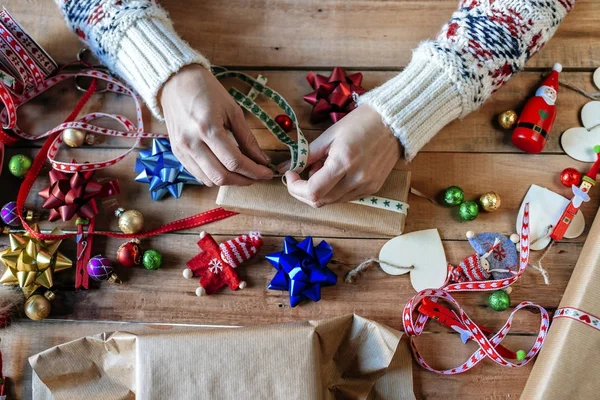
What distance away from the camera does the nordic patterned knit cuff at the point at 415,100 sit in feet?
3.32

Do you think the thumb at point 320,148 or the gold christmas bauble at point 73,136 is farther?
the gold christmas bauble at point 73,136

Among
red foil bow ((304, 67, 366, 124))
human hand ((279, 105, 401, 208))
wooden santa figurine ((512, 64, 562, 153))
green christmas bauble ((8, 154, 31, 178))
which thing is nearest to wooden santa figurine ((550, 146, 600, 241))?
wooden santa figurine ((512, 64, 562, 153))


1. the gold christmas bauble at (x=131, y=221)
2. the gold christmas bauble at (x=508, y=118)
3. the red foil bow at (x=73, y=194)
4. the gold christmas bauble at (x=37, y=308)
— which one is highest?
the gold christmas bauble at (x=508, y=118)

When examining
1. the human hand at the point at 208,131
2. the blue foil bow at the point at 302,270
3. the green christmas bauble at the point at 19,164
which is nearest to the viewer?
the human hand at the point at 208,131

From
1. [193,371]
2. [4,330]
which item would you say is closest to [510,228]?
[193,371]

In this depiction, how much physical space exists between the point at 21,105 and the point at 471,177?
104 cm

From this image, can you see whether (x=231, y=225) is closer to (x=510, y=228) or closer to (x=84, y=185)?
(x=84, y=185)

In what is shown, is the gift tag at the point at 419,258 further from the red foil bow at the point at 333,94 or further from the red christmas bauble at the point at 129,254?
the red christmas bauble at the point at 129,254

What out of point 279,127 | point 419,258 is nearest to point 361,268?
point 419,258

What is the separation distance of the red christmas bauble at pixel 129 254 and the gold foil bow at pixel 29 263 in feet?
0.37

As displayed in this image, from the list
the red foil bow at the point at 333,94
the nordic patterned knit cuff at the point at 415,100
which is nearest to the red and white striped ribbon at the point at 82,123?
the red foil bow at the point at 333,94

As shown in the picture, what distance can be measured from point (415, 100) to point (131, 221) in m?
0.64

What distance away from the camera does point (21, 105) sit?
124cm

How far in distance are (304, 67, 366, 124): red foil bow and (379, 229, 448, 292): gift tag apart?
0.30 meters
